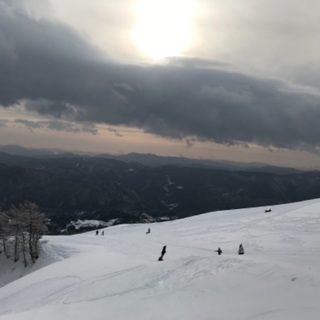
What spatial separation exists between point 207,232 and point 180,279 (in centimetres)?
4006

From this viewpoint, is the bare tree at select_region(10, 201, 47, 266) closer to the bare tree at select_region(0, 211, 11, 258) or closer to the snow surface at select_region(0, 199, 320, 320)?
the bare tree at select_region(0, 211, 11, 258)

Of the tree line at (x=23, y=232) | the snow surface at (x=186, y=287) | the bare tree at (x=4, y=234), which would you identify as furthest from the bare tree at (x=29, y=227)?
the snow surface at (x=186, y=287)

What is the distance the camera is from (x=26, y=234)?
75.2 m

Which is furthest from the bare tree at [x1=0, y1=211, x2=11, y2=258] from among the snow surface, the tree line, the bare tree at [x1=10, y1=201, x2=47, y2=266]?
the snow surface

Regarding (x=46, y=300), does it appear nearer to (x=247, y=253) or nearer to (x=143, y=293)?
(x=143, y=293)

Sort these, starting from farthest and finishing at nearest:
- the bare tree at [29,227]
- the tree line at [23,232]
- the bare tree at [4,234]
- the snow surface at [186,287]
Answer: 1. the bare tree at [4,234]
2. the tree line at [23,232]
3. the bare tree at [29,227]
4. the snow surface at [186,287]

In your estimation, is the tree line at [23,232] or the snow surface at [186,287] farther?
the tree line at [23,232]

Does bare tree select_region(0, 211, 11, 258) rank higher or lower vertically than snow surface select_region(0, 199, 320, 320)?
lower

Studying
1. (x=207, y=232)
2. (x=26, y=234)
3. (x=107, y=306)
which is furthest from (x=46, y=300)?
(x=26, y=234)

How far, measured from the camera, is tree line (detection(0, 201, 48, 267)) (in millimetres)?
70844

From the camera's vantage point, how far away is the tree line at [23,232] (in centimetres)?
7084

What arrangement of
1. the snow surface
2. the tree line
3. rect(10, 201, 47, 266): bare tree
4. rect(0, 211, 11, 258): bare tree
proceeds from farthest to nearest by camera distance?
rect(0, 211, 11, 258): bare tree, the tree line, rect(10, 201, 47, 266): bare tree, the snow surface

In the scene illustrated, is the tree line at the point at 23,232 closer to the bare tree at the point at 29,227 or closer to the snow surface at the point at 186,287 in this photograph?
the bare tree at the point at 29,227

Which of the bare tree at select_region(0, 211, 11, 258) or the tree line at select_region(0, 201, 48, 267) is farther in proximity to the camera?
the bare tree at select_region(0, 211, 11, 258)
